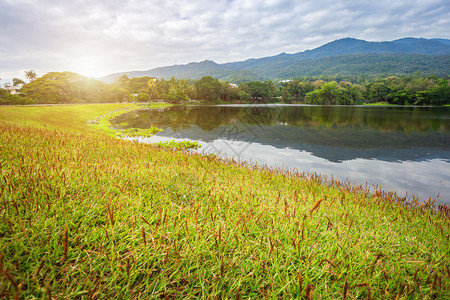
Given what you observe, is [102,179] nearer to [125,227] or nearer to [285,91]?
[125,227]

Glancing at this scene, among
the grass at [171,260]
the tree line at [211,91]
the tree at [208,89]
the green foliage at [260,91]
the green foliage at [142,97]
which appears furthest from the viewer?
the green foliage at [260,91]

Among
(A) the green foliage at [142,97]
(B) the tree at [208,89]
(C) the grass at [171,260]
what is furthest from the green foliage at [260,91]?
(C) the grass at [171,260]

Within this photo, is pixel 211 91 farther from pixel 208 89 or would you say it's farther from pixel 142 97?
pixel 142 97

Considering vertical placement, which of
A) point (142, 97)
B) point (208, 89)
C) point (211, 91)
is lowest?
point (142, 97)

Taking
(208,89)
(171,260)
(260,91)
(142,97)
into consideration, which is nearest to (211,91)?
(208,89)

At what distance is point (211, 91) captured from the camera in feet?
401

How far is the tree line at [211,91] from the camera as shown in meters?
73.0

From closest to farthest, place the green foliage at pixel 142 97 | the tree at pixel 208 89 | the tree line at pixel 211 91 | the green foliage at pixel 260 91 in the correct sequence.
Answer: the tree line at pixel 211 91
the green foliage at pixel 142 97
the tree at pixel 208 89
the green foliage at pixel 260 91

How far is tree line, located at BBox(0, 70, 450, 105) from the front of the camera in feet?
240

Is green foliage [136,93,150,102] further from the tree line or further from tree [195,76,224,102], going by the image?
tree [195,76,224,102]

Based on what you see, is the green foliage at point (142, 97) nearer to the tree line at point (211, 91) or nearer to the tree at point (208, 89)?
the tree line at point (211, 91)

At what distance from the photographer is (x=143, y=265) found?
5.47 ft

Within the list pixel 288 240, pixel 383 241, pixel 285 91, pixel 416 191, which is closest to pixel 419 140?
pixel 416 191

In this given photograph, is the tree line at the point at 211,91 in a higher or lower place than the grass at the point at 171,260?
higher
